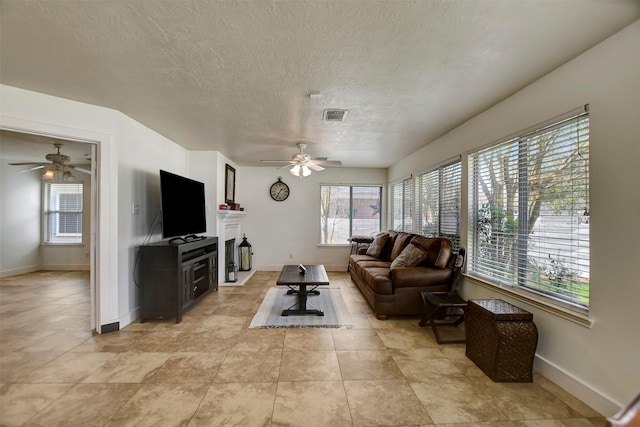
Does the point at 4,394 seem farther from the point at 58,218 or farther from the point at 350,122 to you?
the point at 58,218

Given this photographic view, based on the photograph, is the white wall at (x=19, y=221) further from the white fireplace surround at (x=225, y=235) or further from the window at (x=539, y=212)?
the window at (x=539, y=212)

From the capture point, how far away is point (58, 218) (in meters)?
6.09

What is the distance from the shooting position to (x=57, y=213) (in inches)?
239

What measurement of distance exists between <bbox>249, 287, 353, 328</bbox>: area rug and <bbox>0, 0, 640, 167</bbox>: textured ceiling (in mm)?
Answer: 2470

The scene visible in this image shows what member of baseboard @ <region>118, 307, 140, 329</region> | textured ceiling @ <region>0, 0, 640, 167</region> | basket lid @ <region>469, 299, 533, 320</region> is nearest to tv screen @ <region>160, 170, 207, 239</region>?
textured ceiling @ <region>0, 0, 640, 167</region>

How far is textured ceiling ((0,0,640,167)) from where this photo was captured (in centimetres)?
149

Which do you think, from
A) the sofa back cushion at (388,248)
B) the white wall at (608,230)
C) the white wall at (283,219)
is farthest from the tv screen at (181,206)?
the white wall at (608,230)

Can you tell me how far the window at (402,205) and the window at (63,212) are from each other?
23.9 feet

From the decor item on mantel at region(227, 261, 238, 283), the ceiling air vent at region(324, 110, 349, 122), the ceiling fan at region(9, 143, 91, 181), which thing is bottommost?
the decor item on mantel at region(227, 261, 238, 283)

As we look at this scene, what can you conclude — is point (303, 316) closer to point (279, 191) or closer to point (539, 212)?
point (539, 212)

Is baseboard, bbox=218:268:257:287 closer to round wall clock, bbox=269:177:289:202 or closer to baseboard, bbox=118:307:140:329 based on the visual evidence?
baseboard, bbox=118:307:140:329

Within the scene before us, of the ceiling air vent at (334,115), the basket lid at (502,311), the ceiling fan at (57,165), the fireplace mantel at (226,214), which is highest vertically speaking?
the ceiling air vent at (334,115)

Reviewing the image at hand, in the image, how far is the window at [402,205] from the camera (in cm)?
512

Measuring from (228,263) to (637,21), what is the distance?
5.63m
